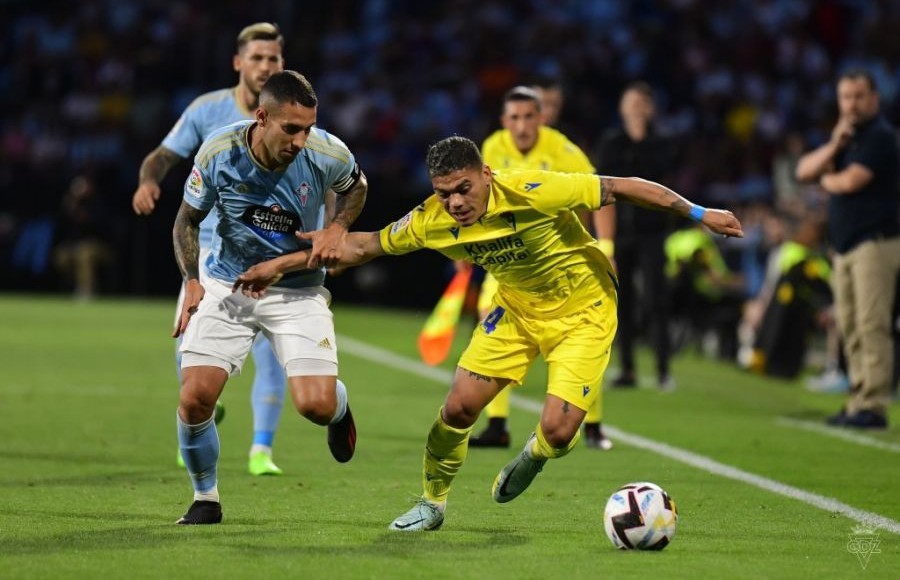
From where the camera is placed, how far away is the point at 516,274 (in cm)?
727

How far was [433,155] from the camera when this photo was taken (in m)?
6.63

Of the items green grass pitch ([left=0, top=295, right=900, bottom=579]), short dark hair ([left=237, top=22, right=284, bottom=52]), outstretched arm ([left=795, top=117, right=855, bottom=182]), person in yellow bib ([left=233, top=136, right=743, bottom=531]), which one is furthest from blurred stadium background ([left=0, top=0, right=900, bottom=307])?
person in yellow bib ([left=233, top=136, right=743, bottom=531])

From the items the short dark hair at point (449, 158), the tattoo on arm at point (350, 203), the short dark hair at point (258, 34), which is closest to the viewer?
the short dark hair at point (449, 158)

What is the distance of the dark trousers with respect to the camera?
13.9 meters

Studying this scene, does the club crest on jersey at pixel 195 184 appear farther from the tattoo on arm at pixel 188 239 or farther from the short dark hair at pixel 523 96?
the short dark hair at pixel 523 96

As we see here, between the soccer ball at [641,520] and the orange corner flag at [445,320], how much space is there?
→ 4.69m

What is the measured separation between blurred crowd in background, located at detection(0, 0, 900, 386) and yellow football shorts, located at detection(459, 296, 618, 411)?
14706mm

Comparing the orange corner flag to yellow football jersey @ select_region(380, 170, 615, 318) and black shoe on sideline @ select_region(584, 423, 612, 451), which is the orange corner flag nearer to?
black shoe on sideline @ select_region(584, 423, 612, 451)

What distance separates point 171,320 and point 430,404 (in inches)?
375

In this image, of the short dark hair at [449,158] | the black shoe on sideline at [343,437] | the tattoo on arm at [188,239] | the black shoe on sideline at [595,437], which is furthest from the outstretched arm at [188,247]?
the black shoe on sideline at [595,437]

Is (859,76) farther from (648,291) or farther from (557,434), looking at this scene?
(557,434)

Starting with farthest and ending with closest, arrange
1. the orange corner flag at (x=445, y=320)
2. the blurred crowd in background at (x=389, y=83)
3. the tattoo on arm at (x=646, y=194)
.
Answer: the blurred crowd in background at (x=389, y=83) → the orange corner flag at (x=445, y=320) → the tattoo on arm at (x=646, y=194)

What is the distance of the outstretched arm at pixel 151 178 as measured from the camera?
823 centimetres

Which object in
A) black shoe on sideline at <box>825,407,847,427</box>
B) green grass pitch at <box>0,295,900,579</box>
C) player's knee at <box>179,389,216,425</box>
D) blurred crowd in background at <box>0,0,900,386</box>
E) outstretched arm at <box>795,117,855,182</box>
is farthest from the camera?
blurred crowd in background at <box>0,0,900,386</box>
